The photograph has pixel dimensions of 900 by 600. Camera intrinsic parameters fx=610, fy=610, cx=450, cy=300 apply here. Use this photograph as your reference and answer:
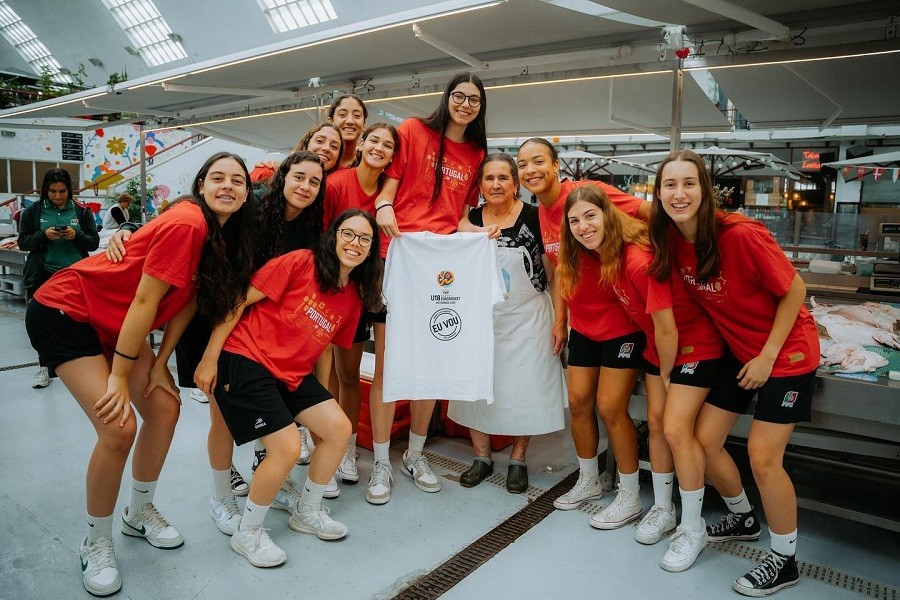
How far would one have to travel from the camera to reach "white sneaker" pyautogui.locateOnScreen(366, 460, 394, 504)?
10.2ft

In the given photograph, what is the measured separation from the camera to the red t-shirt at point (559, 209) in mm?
2963

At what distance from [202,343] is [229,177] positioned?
2.57 feet

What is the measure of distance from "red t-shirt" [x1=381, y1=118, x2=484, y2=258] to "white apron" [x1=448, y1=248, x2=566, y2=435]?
0.36 metres

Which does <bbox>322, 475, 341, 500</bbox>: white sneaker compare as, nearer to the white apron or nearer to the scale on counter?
the white apron

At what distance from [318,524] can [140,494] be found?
30.0 inches

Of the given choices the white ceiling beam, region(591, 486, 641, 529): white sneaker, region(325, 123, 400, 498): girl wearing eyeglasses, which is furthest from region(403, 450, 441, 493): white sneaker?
the white ceiling beam

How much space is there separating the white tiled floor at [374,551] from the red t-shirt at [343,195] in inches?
58.6

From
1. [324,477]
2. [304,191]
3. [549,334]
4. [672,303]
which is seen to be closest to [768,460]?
[672,303]

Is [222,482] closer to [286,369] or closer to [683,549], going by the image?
[286,369]

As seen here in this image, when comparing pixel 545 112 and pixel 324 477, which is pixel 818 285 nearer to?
pixel 545 112

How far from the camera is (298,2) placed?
16.7m

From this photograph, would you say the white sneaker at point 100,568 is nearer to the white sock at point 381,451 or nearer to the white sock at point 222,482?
the white sock at point 222,482

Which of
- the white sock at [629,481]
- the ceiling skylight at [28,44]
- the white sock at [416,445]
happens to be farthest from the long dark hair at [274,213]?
the ceiling skylight at [28,44]

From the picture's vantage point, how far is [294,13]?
17.0 meters
